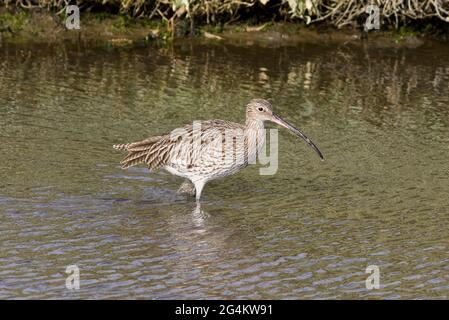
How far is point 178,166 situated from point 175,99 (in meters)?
3.43

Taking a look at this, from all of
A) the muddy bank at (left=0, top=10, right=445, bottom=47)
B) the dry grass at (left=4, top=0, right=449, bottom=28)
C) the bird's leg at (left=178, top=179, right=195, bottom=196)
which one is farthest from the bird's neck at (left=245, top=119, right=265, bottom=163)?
the muddy bank at (left=0, top=10, right=445, bottom=47)

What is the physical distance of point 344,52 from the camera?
17875mm

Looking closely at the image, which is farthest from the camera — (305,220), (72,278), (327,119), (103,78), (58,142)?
(103,78)

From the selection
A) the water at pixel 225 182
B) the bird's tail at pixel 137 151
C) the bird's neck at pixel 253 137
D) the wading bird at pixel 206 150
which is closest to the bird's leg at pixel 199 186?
the wading bird at pixel 206 150

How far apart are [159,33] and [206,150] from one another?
7.09 meters

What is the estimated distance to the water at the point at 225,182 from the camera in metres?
9.25

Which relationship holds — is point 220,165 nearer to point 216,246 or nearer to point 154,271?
point 216,246

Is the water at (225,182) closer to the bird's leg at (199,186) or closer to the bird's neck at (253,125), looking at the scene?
the bird's leg at (199,186)

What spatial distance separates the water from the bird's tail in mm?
219

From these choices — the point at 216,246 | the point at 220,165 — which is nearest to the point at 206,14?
the point at 220,165

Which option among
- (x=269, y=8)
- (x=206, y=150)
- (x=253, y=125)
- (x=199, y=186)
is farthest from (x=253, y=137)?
(x=269, y=8)

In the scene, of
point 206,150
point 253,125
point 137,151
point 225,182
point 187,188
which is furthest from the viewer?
point 225,182

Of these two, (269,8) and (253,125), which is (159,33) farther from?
(253,125)

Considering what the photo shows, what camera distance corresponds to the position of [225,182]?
39.8 ft
